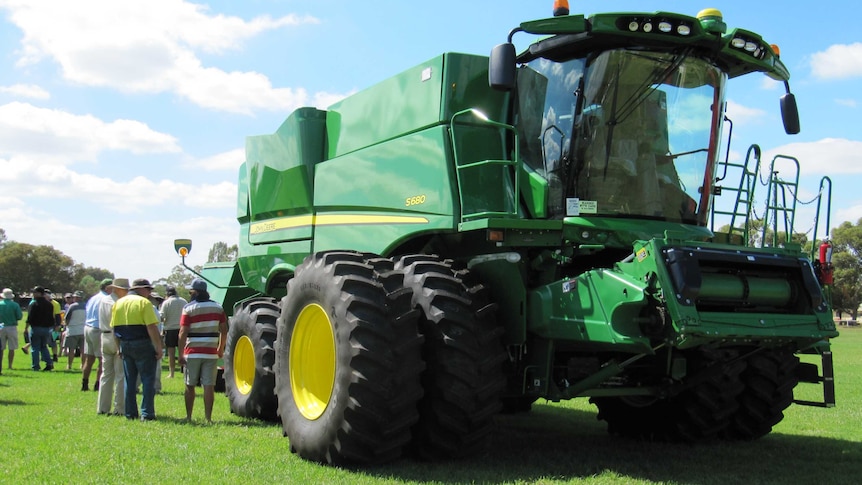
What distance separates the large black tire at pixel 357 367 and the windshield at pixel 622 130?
170 centimetres

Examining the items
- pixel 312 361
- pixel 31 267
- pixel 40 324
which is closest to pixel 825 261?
pixel 312 361

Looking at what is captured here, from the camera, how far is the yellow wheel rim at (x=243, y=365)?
9.64 meters

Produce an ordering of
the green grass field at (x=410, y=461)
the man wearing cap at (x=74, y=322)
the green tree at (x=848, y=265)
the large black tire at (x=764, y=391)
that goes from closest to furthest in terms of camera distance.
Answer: the green grass field at (x=410, y=461), the large black tire at (x=764, y=391), the man wearing cap at (x=74, y=322), the green tree at (x=848, y=265)

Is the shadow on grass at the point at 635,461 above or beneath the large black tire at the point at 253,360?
beneath

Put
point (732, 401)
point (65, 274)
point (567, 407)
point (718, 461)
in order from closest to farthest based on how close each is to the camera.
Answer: point (718, 461) < point (732, 401) < point (567, 407) < point (65, 274)

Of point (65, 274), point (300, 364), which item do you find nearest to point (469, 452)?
point (300, 364)

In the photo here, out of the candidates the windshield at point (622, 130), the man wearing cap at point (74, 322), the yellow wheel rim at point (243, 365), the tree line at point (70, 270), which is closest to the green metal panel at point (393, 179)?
the windshield at point (622, 130)

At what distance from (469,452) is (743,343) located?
2.27 meters

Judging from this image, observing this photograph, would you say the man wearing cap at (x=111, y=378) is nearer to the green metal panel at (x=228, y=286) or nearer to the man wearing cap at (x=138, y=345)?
the man wearing cap at (x=138, y=345)

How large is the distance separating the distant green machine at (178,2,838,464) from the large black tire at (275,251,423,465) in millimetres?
17

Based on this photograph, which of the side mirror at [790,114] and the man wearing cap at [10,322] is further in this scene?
the man wearing cap at [10,322]

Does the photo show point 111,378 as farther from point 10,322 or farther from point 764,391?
point 764,391

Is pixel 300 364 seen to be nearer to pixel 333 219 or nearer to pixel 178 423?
pixel 333 219

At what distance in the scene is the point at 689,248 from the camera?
5664 mm
